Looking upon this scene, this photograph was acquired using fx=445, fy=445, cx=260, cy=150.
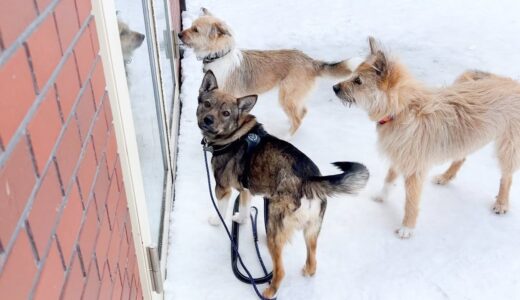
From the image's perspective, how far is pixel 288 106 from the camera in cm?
407

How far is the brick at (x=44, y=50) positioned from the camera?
29.0 inches

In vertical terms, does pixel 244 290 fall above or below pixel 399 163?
below

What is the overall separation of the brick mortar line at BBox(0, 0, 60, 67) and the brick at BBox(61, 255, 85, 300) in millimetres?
460

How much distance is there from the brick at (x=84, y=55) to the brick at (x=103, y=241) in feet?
1.27

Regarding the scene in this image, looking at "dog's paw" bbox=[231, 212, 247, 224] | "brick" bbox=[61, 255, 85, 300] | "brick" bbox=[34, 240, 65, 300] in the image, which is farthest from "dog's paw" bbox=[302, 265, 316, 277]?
"brick" bbox=[34, 240, 65, 300]

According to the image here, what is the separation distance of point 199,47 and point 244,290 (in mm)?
2287

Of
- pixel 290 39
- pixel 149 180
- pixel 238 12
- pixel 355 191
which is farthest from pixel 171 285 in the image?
pixel 238 12

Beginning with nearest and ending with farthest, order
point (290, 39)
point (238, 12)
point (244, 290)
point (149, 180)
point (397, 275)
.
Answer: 1. point (149, 180)
2. point (244, 290)
3. point (397, 275)
4. point (290, 39)
5. point (238, 12)

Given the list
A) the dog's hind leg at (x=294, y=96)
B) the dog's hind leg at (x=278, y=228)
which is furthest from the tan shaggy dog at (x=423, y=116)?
the dog's hind leg at (x=294, y=96)

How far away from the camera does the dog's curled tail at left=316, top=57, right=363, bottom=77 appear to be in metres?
3.82

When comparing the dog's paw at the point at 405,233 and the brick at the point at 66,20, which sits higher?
the brick at the point at 66,20

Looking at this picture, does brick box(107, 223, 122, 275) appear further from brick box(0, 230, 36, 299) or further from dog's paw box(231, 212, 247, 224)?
dog's paw box(231, 212, 247, 224)

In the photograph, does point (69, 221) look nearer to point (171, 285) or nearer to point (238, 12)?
point (171, 285)

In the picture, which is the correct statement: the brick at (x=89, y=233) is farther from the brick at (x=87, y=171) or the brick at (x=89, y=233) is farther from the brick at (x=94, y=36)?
the brick at (x=94, y=36)
